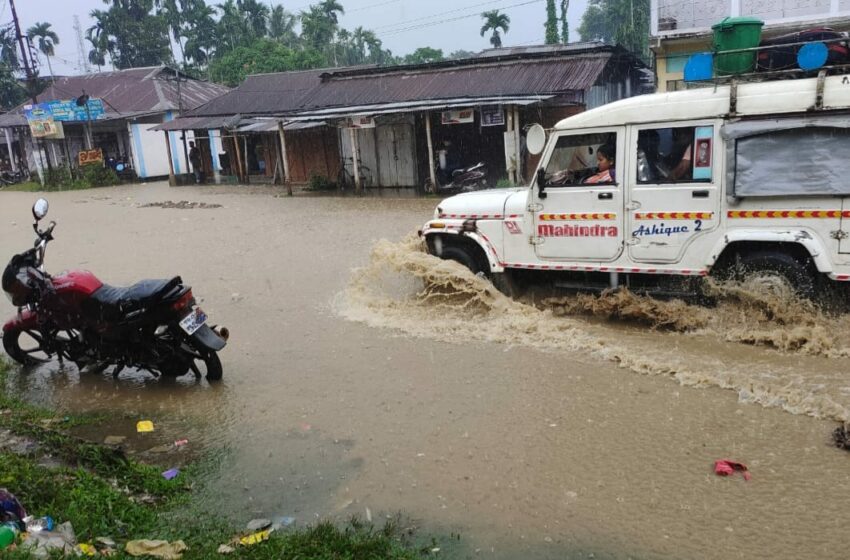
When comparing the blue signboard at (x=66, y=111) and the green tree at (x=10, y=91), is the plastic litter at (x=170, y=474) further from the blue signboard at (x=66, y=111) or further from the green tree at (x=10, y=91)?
the green tree at (x=10, y=91)

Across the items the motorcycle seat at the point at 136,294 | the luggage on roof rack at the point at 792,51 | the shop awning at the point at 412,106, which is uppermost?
the luggage on roof rack at the point at 792,51

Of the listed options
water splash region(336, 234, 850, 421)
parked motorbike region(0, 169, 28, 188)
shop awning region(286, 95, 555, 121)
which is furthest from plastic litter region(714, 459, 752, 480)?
parked motorbike region(0, 169, 28, 188)

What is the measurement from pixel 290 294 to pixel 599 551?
652cm

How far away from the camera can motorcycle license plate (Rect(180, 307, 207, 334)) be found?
565 centimetres

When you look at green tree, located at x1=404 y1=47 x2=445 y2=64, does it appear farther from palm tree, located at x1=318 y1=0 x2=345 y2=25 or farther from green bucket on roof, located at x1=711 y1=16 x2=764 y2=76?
green bucket on roof, located at x1=711 y1=16 x2=764 y2=76

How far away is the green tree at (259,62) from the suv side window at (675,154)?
40251mm

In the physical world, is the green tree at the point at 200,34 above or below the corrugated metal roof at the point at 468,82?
above

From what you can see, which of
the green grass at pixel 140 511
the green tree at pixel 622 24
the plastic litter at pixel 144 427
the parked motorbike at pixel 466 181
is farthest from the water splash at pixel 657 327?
the green tree at pixel 622 24

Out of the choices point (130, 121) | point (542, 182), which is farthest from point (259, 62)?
point (542, 182)

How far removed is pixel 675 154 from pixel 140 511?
5.18m

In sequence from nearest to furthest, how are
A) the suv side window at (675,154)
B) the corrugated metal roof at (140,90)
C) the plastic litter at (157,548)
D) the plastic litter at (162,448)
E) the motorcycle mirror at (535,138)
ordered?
the plastic litter at (157,548) < the plastic litter at (162,448) < the suv side window at (675,154) < the motorcycle mirror at (535,138) < the corrugated metal roof at (140,90)

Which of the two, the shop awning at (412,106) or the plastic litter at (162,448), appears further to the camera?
the shop awning at (412,106)

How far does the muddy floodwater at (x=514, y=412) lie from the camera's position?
364cm

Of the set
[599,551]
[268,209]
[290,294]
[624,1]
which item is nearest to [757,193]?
[599,551]
